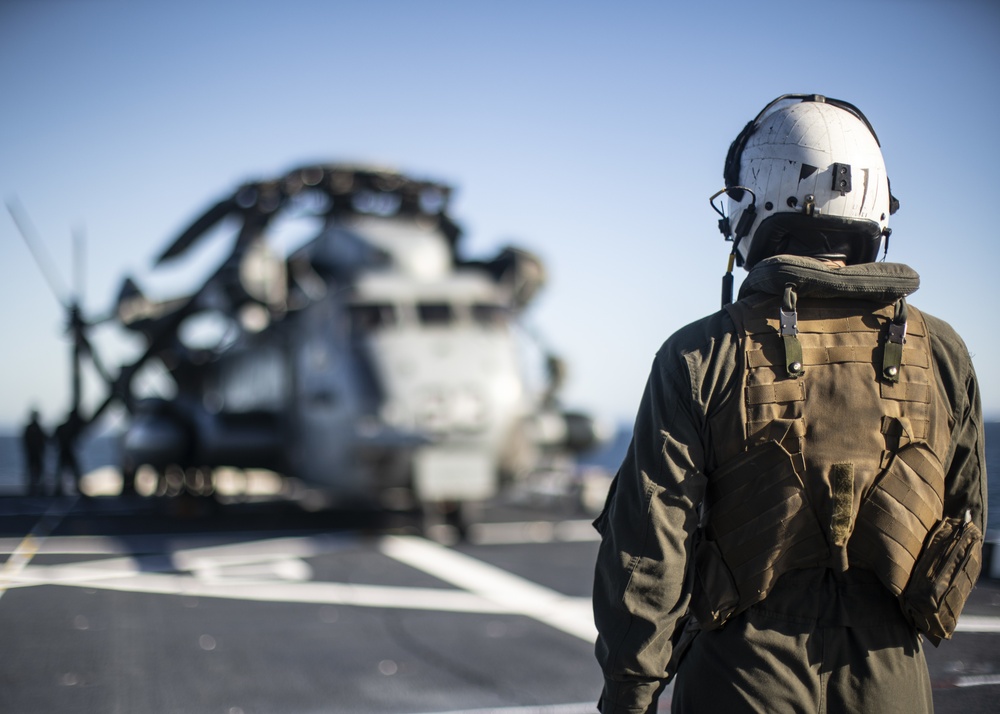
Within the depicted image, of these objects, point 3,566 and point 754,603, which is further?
point 3,566

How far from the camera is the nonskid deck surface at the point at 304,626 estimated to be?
15.0 ft

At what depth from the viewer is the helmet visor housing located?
2.15 m

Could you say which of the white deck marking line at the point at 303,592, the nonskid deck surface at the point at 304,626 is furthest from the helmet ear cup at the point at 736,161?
the white deck marking line at the point at 303,592

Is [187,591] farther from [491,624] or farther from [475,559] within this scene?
[475,559]

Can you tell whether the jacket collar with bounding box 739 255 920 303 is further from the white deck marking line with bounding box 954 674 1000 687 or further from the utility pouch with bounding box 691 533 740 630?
the white deck marking line with bounding box 954 674 1000 687

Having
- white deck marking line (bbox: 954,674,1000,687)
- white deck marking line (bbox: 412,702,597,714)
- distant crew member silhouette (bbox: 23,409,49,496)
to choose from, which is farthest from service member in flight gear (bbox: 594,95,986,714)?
distant crew member silhouette (bbox: 23,409,49,496)

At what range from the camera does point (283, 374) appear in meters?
12.8

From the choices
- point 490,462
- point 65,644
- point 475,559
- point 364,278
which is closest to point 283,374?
point 364,278

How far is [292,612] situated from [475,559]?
3.00 metres

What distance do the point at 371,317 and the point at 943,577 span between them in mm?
9351

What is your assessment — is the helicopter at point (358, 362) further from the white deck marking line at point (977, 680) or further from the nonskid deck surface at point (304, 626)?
the white deck marking line at point (977, 680)

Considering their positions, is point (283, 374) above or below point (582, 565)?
above

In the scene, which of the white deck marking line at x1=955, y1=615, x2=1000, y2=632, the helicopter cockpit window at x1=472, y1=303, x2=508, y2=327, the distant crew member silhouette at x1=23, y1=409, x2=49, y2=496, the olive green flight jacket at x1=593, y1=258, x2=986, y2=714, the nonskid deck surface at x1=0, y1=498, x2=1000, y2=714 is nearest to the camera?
the olive green flight jacket at x1=593, y1=258, x2=986, y2=714

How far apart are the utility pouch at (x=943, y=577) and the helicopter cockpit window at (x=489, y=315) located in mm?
9102
